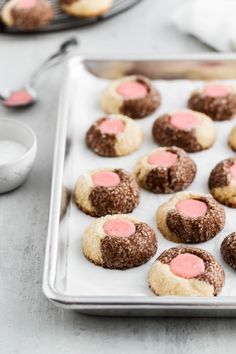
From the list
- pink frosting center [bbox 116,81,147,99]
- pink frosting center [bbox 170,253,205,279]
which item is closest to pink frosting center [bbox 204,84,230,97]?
pink frosting center [bbox 116,81,147,99]

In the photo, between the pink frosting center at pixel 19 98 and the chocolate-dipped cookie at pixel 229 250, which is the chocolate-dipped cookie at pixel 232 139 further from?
the pink frosting center at pixel 19 98

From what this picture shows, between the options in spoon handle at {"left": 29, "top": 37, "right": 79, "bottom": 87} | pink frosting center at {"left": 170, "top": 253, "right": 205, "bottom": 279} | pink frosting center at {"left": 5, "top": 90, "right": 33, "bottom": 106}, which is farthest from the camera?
spoon handle at {"left": 29, "top": 37, "right": 79, "bottom": 87}

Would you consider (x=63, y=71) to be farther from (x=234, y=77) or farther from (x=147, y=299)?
(x=147, y=299)

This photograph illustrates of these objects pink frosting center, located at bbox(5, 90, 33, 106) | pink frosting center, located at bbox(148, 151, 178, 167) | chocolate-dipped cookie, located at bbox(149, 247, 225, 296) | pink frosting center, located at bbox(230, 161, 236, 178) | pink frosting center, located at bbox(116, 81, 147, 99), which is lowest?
pink frosting center, located at bbox(5, 90, 33, 106)

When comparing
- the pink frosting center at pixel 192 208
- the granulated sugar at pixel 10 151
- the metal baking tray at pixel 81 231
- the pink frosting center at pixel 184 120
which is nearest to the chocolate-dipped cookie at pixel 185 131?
the pink frosting center at pixel 184 120

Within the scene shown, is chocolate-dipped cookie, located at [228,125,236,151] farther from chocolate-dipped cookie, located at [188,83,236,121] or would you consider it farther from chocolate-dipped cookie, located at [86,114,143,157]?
chocolate-dipped cookie, located at [86,114,143,157]

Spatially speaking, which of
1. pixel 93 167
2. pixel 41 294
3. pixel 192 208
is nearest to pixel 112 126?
pixel 93 167

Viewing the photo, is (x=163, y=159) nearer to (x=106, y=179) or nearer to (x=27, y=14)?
(x=106, y=179)

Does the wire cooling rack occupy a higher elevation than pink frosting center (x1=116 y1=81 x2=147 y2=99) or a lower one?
lower

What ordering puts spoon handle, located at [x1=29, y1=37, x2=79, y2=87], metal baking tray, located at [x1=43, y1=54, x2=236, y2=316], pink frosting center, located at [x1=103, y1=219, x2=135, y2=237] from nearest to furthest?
metal baking tray, located at [x1=43, y1=54, x2=236, y2=316] → pink frosting center, located at [x1=103, y1=219, x2=135, y2=237] → spoon handle, located at [x1=29, y1=37, x2=79, y2=87]
